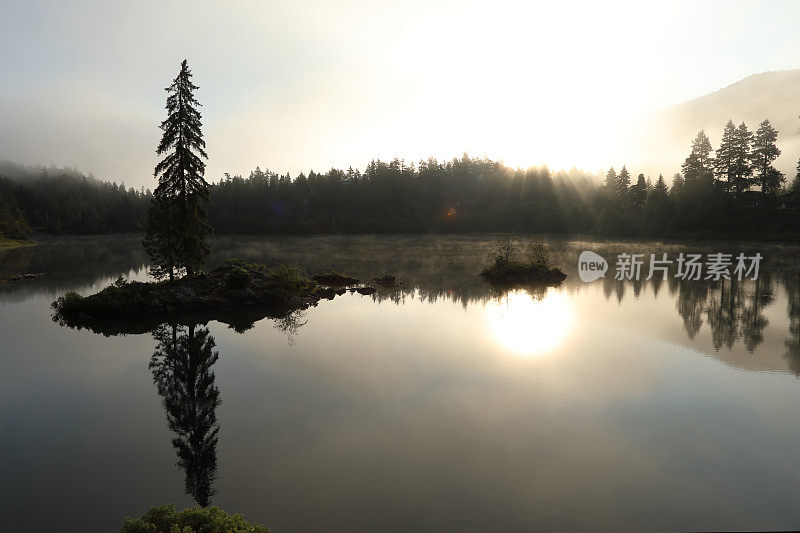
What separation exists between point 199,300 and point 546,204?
493 feet

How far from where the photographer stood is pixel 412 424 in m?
13.2

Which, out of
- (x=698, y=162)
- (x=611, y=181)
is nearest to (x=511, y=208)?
(x=611, y=181)

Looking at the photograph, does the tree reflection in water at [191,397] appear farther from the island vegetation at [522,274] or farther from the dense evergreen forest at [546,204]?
the dense evergreen forest at [546,204]

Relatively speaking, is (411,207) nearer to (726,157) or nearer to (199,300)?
(726,157)

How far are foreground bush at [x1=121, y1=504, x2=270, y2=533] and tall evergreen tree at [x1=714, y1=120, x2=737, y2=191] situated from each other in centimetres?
Result: 12824

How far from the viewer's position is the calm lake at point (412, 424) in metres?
9.45

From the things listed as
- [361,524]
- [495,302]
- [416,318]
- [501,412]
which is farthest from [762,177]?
[361,524]

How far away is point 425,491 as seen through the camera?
9.88 metres

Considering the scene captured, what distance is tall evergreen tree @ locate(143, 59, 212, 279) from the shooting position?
3522cm

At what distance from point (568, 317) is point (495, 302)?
21.2ft

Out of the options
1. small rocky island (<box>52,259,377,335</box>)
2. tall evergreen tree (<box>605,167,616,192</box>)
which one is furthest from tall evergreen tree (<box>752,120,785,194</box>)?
small rocky island (<box>52,259,377,335</box>)

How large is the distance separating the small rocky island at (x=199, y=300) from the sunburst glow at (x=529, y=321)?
42.2 ft

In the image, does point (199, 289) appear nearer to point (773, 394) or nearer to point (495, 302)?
point (495, 302)

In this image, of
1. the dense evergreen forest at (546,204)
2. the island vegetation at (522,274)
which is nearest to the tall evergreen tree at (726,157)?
the dense evergreen forest at (546,204)
